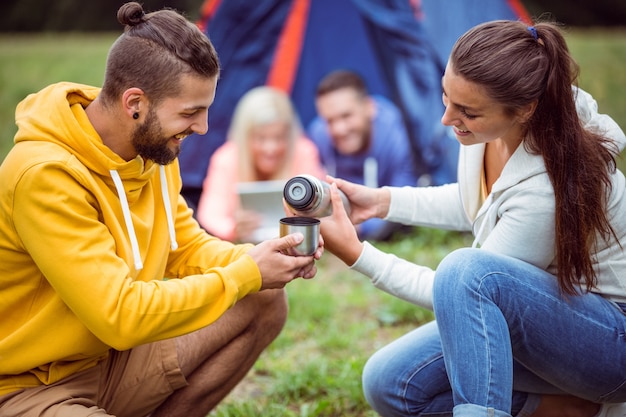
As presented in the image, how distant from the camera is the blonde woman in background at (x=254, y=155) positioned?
16.8 ft

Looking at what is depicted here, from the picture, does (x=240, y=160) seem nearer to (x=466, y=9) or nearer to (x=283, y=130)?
(x=283, y=130)

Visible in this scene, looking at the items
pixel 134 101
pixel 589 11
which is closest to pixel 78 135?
pixel 134 101

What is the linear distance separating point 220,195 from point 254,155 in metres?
0.38

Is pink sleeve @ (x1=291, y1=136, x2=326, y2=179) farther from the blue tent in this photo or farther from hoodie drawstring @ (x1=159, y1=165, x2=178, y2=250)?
hoodie drawstring @ (x1=159, y1=165, x2=178, y2=250)

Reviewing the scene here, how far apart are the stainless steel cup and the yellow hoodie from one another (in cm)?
16

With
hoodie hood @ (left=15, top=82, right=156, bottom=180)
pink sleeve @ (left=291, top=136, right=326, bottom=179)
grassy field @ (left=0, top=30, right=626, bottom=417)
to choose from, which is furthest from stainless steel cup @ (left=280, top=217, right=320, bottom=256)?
pink sleeve @ (left=291, top=136, right=326, bottom=179)

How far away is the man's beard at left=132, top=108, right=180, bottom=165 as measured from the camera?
207 cm

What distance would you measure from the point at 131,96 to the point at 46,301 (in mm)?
609

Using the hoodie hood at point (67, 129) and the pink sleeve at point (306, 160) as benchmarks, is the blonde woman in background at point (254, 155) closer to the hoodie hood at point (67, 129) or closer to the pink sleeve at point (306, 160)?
the pink sleeve at point (306, 160)

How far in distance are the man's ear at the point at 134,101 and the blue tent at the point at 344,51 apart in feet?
10.8

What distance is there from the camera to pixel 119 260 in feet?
6.34

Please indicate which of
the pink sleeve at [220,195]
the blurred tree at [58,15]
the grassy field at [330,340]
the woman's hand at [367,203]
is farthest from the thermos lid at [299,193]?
the blurred tree at [58,15]

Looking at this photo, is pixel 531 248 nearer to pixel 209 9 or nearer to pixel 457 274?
pixel 457 274

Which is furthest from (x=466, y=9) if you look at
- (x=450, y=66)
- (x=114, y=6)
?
(x=114, y=6)
